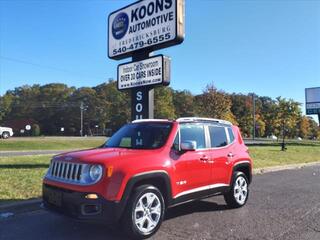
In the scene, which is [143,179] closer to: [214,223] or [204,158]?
[204,158]

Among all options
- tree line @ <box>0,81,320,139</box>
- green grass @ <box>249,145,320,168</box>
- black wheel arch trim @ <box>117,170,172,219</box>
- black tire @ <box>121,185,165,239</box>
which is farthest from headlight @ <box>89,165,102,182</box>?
tree line @ <box>0,81,320,139</box>

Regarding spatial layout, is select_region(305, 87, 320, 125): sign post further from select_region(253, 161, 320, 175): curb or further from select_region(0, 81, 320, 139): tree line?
select_region(0, 81, 320, 139): tree line

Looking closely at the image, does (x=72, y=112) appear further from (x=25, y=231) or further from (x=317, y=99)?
(x=25, y=231)

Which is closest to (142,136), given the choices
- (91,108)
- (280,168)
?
(280,168)

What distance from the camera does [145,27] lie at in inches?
559

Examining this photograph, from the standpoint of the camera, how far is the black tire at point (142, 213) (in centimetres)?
595

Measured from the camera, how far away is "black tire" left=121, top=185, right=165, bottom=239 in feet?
19.5

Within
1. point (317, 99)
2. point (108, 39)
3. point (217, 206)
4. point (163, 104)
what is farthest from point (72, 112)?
point (217, 206)

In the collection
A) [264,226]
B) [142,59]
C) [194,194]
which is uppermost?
[142,59]

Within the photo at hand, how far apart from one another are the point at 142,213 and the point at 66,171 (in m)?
1.33

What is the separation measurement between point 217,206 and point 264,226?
1788 millimetres

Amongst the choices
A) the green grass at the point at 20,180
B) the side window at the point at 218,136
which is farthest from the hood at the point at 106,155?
the green grass at the point at 20,180

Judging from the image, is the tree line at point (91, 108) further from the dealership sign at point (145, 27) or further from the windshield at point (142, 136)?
the windshield at point (142, 136)

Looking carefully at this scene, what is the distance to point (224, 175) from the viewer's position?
8.09m
